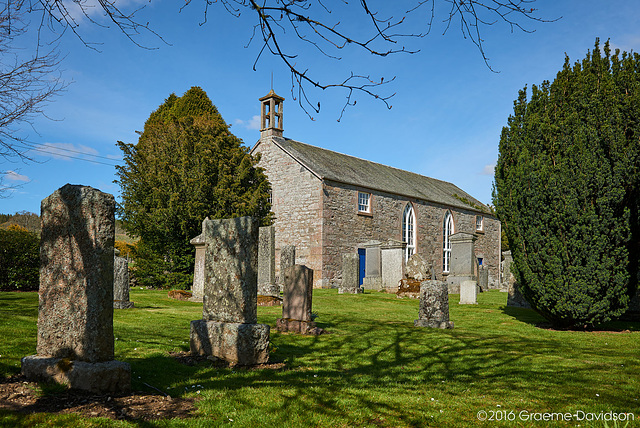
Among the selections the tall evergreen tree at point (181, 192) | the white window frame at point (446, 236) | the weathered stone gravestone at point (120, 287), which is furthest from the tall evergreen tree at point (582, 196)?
the white window frame at point (446, 236)

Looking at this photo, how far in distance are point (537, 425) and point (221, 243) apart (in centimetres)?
445

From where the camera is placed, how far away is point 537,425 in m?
4.15

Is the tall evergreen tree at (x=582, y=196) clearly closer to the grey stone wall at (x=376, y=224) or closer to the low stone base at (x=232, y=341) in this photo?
the low stone base at (x=232, y=341)

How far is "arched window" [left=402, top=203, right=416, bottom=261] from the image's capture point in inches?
1170

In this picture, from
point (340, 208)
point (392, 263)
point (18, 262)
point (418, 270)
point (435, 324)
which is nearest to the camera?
point (435, 324)

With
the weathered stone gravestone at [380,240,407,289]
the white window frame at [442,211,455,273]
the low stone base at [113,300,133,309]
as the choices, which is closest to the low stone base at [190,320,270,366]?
the low stone base at [113,300,133,309]

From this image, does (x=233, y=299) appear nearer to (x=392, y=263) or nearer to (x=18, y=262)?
(x=18, y=262)

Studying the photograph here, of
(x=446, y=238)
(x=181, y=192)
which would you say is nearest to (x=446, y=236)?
(x=446, y=238)

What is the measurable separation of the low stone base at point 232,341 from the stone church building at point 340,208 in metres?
16.3

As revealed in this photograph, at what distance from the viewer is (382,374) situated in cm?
627

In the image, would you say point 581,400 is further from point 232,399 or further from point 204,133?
point 204,133

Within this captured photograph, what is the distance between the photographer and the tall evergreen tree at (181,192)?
20812mm

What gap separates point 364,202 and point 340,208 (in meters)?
2.37

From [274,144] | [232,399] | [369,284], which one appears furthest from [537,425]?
[274,144]
